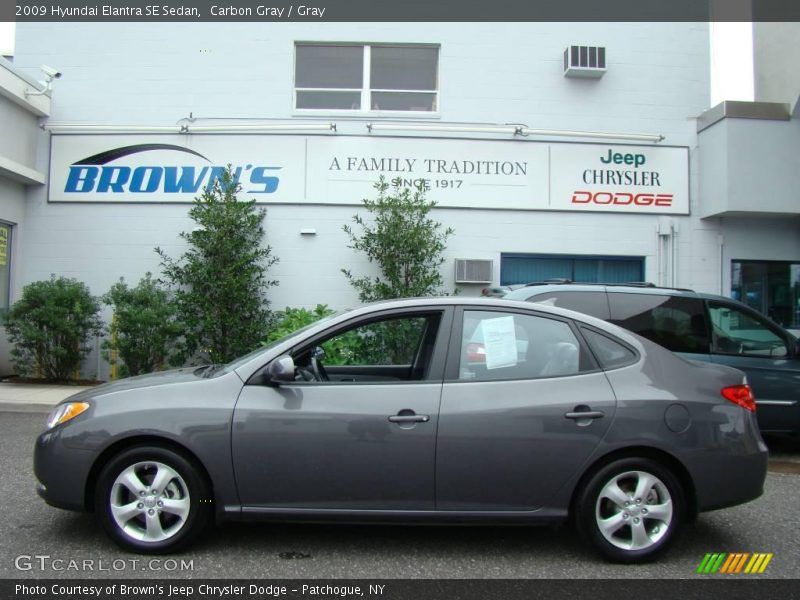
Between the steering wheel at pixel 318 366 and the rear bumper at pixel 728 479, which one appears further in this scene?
the steering wheel at pixel 318 366

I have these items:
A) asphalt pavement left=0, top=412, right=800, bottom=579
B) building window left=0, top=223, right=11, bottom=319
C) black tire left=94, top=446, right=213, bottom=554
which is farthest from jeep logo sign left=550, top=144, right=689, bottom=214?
building window left=0, top=223, right=11, bottom=319

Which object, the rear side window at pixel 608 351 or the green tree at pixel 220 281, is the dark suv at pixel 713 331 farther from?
the green tree at pixel 220 281

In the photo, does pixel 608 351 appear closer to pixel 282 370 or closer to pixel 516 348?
pixel 516 348

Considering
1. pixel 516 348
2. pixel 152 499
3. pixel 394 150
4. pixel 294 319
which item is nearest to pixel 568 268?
pixel 394 150

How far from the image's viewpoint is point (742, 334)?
6.89 meters

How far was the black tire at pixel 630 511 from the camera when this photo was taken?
3.78 metres

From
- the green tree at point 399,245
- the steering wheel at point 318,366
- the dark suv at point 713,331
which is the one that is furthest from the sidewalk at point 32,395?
the dark suv at point 713,331

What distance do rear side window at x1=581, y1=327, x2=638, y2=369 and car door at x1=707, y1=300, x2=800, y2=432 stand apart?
321 centimetres

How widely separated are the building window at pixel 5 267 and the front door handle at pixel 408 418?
9.60 meters

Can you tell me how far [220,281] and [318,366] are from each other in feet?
20.4

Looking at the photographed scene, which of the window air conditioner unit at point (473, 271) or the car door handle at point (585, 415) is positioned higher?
the window air conditioner unit at point (473, 271)

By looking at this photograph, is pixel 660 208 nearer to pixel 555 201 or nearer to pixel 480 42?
pixel 555 201

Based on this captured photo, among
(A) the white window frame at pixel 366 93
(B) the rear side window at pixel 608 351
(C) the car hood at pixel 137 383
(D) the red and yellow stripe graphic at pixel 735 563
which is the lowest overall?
(D) the red and yellow stripe graphic at pixel 735 563
